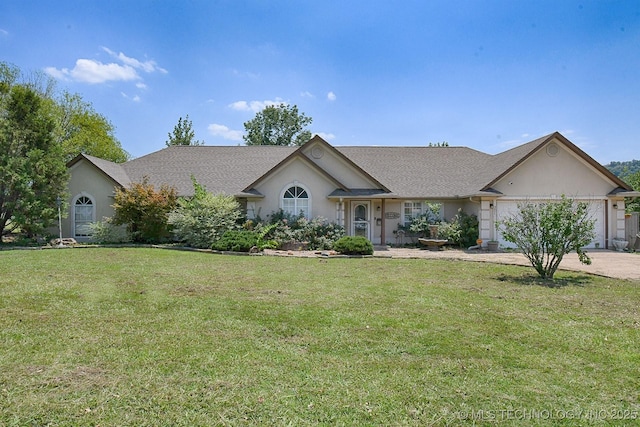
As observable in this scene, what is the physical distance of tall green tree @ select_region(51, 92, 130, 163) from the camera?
3472 centimetres

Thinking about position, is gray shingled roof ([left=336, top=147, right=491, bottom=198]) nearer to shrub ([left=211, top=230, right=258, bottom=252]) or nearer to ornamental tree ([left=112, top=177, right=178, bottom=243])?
shrub ([left=211, top=230, right=258, bottom=252])

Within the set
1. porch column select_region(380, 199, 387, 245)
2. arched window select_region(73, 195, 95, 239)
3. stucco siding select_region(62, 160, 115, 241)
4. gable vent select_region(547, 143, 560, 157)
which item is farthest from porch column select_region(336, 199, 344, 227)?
arched window select_region(73, 195, 95, 239)

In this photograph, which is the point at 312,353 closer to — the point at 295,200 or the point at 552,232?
the point at 552,232

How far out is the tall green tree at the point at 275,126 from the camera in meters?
51.5

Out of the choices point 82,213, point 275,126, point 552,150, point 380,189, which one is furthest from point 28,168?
point 275,126

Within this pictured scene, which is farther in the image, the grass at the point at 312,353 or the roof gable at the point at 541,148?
the roof gable at the point at 541,148

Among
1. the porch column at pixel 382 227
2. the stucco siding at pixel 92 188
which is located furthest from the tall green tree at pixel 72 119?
the porch column at pixel 382 227

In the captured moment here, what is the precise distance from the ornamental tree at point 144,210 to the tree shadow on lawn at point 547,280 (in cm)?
1489

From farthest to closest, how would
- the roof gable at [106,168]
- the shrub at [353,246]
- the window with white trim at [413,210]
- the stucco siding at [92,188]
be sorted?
1. the window with white trim at [413,210]
2. the stucco siding at [92,188]
3. the roof gable at [106,168]
4. the shrub at [353,246]

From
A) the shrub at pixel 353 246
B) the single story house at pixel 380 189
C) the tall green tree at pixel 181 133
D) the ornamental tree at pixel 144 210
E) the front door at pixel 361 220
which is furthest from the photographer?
→ the tall green tree at pixel 181 133

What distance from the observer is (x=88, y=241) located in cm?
1911

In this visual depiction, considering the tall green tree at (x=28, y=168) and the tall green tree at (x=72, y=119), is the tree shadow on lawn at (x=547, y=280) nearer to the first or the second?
the tall green tree at (x=28, y=168)

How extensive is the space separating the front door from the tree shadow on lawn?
9855mm

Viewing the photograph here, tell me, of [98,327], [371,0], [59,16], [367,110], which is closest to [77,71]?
[59,16]
